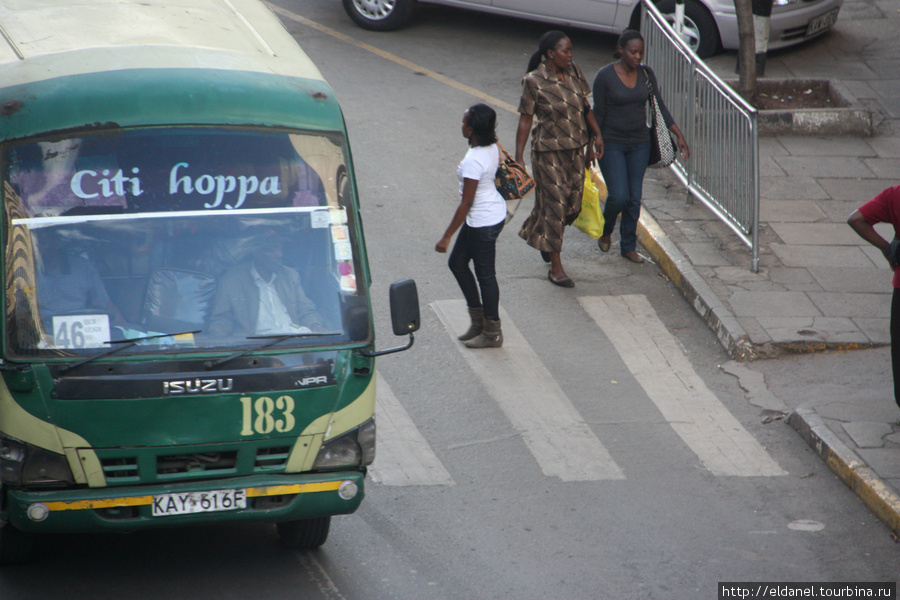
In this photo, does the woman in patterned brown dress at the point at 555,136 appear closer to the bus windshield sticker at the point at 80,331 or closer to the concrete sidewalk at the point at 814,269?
the concrete sidewalk at the point at 814,269

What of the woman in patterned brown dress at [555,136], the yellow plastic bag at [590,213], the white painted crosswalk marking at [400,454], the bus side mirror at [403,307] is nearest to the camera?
the bus side mirror at [403,307]

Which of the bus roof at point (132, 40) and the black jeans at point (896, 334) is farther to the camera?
the black jeans at point (896, 334)

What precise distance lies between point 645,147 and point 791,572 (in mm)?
4376

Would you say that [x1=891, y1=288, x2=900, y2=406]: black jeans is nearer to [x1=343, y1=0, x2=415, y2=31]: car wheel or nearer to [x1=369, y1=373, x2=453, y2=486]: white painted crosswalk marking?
[x1=369, y1=373, x2=453, y2=486]: white painted crosswalk marking

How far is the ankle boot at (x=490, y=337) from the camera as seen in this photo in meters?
8.03

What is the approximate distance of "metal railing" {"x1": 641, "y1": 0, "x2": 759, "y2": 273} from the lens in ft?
29.6

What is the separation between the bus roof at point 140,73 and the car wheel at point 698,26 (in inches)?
330

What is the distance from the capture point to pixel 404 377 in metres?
7.65

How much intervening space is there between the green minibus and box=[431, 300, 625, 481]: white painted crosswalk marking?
190 centimetres

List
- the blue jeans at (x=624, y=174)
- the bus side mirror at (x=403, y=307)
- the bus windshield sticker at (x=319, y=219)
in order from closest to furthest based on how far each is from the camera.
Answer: the bus windshield sticker at (x=319, y=219) → the bus side mirror at (x=403, y=307) → the blue jeans at (x=624, y=174)

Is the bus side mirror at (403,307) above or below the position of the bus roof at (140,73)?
below

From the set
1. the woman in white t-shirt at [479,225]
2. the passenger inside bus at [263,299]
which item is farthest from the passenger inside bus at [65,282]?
the woman in white t-shirt at [479,225]

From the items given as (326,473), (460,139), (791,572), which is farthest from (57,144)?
(460,139)

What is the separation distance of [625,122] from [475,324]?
87.3 inches
